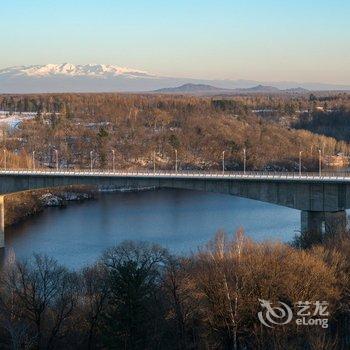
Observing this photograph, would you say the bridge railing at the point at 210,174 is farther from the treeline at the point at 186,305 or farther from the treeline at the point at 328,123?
the treeline at the point at 328,123

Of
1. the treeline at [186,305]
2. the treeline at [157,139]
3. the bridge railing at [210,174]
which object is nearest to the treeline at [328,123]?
the treeline at [157,139]

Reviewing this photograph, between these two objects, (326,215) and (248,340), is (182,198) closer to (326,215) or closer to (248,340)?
(326,215)

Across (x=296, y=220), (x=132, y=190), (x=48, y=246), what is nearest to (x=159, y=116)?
(x=132, y=190)

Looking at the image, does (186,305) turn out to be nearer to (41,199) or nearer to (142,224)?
(142,224)

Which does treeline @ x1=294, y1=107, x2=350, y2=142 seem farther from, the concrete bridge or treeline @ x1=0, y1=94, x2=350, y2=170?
the concrete bridge

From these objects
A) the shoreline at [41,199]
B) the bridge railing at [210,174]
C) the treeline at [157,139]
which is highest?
the bridge railing at [210,174]

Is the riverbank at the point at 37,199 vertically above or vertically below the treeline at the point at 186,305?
below
